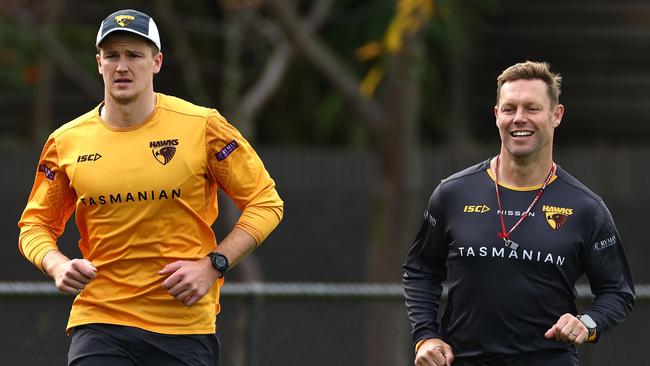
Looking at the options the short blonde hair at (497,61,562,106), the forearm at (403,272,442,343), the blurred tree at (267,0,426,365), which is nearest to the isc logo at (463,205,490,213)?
the forearm at (403,272,442,343)

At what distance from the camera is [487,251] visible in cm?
572

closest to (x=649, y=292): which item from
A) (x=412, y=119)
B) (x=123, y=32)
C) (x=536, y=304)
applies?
(x=412, y=119)

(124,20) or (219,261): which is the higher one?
(124,20)

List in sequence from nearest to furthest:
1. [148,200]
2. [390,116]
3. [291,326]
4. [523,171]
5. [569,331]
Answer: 1. [569,331]
2. [523,171]
3. [148,200]
4. [291,326]
5. [390,116]

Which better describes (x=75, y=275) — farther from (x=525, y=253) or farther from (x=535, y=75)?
(x=535, y=75)

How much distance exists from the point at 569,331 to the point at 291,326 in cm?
569

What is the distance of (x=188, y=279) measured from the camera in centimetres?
576

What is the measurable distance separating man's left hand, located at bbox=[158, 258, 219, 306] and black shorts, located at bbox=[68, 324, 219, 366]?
0.21m

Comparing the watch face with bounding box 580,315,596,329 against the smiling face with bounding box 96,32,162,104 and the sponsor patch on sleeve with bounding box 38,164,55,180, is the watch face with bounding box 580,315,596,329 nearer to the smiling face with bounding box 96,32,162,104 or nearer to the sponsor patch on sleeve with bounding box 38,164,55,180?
the smiling face with bounding box 96,32,162,104

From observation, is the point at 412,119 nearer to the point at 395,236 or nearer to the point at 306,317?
the point at 395,236

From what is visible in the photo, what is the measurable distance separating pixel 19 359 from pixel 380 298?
2.68m

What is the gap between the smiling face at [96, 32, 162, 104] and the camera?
5879 millimetres

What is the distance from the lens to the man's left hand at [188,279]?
5762 mm

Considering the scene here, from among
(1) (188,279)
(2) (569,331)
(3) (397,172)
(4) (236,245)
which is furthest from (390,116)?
(2) (569,331)
